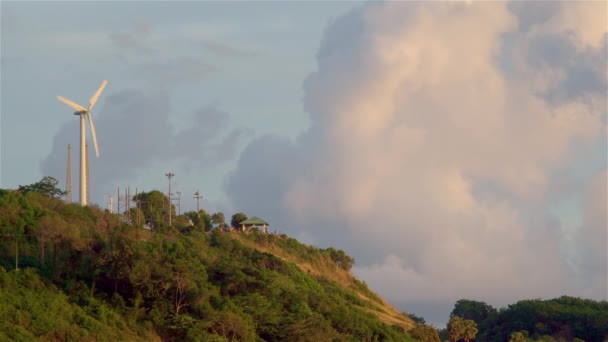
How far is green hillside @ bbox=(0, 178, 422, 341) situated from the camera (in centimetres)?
9756

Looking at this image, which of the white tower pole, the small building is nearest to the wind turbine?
the white tower pole

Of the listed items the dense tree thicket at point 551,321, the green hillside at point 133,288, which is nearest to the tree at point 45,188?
the green hillside at point 133,288

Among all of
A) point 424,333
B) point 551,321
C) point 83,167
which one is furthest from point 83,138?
point 551,321

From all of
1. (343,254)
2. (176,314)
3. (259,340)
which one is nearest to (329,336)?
(259,340)

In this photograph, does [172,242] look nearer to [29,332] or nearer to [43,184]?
[43,184]

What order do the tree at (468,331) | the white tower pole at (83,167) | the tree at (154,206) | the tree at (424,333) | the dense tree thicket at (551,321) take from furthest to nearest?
the dense tree thicket at (551,321) → the tree at (468,331) → the tree at (154,206) → the tree at (424,333) → the white tower pole at (83,167)

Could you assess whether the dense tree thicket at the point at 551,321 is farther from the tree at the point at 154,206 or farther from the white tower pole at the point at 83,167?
the white tower pole at the point at 83,167

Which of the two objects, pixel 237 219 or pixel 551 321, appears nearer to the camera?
Answer: pixel 237 219

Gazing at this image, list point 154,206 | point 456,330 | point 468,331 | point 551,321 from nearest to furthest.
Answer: point 154,206 → point 456,330 → point 468,331 → point 551,321

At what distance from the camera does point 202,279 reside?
11219cm

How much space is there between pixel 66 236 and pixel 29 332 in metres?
16.5

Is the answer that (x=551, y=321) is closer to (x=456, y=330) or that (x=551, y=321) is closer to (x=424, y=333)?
(x=456, y=330)

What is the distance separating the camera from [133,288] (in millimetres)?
105062

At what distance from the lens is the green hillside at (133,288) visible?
97562mm
